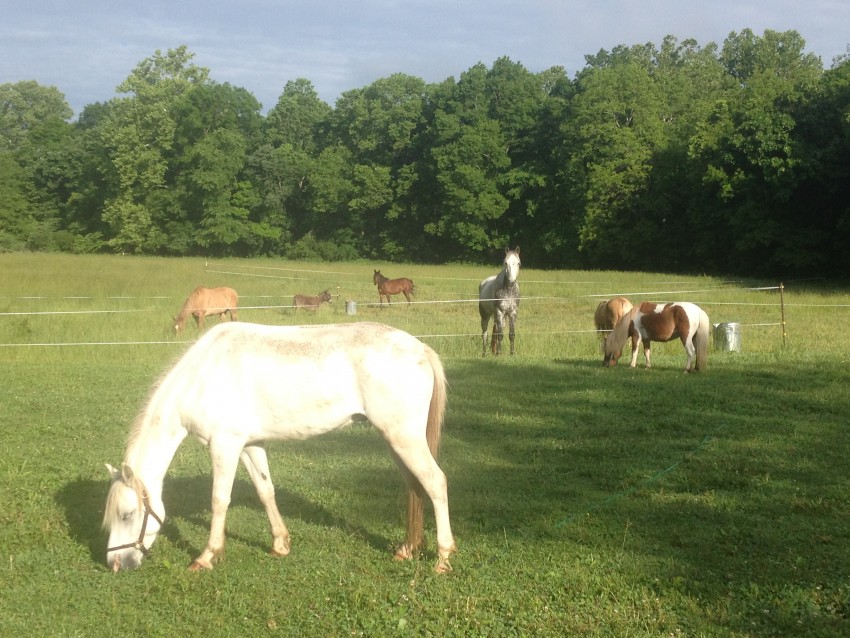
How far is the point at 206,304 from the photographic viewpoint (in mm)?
18422

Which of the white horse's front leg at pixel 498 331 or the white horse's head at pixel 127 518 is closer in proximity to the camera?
the white horse's head at pixel 127 518

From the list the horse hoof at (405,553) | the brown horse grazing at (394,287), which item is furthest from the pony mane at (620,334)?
the brown horse grazing at (394,287)

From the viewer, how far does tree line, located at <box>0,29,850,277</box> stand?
4575 cm

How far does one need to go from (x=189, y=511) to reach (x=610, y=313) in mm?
10475

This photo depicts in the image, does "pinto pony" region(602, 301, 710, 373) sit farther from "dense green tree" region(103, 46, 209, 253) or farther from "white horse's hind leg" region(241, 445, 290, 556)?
"dense green tree" region(103, 46, 209, 253)

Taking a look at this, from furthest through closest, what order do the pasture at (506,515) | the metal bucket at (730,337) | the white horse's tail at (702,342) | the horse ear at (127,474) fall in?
the metal bucket at (730,337) → the white horse's tail at (702,342) → the horse ear at (127,474) → the pasture at (506,515)

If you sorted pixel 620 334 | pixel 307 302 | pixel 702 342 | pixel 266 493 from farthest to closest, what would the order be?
pixel 307 302
pixel 620 334
pixel 702 342
pixel 266 493

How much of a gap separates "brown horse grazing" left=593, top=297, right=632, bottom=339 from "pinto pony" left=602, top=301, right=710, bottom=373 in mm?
2096

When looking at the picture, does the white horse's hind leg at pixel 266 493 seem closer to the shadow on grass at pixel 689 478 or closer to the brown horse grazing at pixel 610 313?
the shadow on grass at pixel 689 478

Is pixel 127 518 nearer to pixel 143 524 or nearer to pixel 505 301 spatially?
pixel 143 524

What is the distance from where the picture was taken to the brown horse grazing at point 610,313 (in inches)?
591

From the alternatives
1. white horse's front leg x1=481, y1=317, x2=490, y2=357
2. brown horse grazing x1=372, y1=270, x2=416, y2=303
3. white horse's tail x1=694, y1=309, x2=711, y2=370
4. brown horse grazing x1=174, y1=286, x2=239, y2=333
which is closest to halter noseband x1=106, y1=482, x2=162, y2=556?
white horse's tail x1=694, y1=309, x2=711, y2=370

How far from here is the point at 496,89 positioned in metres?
58.9

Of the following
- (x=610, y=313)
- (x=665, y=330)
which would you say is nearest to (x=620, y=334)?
(x=665, y=330)
